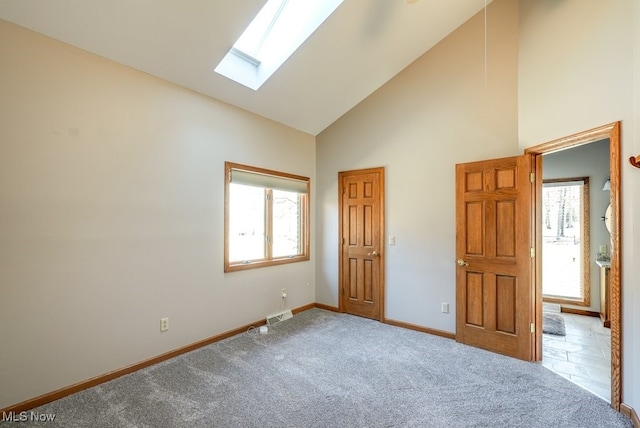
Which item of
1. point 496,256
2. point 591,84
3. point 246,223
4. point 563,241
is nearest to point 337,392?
point 496,256

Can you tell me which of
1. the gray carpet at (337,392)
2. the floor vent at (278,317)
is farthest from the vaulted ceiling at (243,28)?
the gray carpet at (337,392)

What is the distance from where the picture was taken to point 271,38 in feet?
10.3

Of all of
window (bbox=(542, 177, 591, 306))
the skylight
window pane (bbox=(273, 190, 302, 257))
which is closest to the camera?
the skylight

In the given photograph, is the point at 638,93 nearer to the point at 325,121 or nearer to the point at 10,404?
the point at 325,121

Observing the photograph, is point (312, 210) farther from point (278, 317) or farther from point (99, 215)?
point (99, 215)

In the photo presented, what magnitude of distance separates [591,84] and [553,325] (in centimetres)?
304

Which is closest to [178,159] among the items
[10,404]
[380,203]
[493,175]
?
[10,404]

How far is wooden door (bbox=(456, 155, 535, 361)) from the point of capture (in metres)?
2.88

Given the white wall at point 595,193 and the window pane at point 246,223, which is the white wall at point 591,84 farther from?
the window pane at point 246,223

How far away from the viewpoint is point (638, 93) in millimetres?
1924

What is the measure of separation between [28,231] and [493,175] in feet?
13.1

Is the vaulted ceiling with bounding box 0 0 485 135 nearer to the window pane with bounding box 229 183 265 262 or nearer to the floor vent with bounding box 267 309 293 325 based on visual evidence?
the window pane with bounding box 229 183 265 262

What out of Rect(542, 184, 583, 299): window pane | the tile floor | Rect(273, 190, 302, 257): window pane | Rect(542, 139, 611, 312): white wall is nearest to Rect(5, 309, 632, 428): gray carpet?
the tile floor

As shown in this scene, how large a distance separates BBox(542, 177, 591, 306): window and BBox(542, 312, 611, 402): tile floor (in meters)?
0.62
